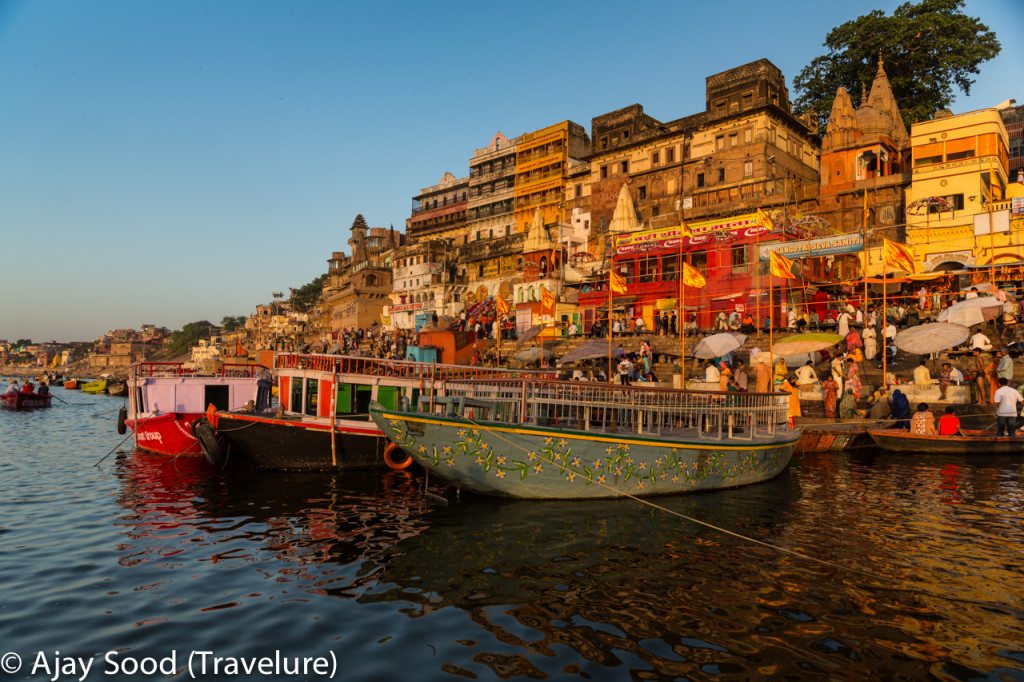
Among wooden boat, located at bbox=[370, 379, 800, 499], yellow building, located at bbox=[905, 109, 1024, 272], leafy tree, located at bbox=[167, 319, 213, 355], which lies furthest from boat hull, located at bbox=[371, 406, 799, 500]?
leafy tree, located at bbox=[167, 319, 213, 355]

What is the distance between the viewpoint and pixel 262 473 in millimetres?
16875

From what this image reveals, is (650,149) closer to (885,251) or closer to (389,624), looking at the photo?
(885,251)

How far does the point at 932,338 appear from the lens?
66.9ft

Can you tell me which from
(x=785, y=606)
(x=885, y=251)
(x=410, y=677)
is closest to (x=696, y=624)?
(x=785, y=606)

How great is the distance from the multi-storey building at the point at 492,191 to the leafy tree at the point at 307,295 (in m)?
63.2

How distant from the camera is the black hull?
16.9m

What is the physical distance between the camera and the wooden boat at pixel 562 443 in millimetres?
10984

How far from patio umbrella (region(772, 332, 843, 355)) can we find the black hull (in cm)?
1578

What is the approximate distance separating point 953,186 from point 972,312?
64.3 feet

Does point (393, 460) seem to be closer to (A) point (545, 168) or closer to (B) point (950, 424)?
(B) point (950, 424)

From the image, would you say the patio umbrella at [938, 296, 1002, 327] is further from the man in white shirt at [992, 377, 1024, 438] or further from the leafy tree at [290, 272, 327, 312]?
the leafy tree at [290, 272, 327, 312]

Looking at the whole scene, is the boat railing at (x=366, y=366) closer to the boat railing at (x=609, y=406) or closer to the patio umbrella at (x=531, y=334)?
the boat railing at (x=609, y=406)

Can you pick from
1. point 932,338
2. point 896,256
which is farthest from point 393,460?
point 896,256

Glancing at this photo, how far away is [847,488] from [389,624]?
11.7m
